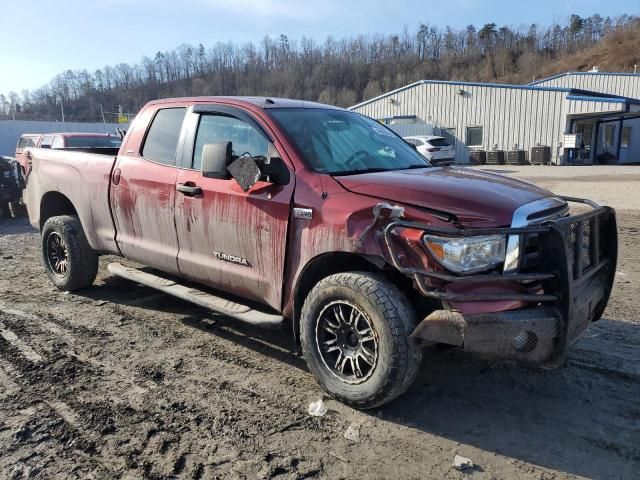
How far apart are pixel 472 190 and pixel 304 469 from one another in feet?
6.22

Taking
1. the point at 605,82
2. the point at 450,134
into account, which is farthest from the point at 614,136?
the point at 450,134

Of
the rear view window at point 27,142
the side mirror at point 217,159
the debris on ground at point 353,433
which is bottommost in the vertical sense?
the debris on ground at point 353,433

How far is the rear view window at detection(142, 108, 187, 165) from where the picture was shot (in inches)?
179

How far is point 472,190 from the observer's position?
128 inches

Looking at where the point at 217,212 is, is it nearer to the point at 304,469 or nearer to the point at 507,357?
the point at 304,469

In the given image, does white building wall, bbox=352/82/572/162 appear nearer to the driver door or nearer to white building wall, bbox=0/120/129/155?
white building wall, bbox=0/120/129/155

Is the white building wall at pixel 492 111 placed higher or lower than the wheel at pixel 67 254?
higher

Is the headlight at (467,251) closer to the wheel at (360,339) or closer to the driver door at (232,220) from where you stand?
the wheel at (360,339)

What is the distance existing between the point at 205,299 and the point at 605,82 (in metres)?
42.5

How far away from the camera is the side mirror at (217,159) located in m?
3.75

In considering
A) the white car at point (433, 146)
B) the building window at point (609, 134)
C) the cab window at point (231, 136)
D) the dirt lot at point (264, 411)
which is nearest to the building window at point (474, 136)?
the white car at point (433, 146)

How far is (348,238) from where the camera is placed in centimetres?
322

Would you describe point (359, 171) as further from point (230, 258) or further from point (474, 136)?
point (474, 136)

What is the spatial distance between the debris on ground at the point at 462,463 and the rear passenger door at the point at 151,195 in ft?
8.90
